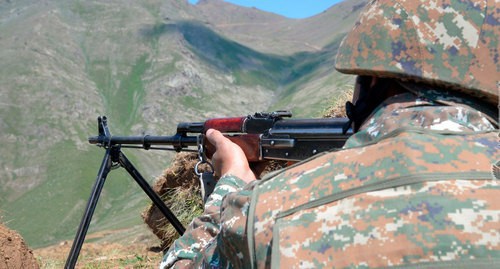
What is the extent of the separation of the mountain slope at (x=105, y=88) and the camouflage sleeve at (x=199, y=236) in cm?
7354

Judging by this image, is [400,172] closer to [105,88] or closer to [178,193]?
[178,193]

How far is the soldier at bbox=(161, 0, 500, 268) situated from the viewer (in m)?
1.72

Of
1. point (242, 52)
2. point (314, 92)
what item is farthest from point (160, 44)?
point (314, 92)

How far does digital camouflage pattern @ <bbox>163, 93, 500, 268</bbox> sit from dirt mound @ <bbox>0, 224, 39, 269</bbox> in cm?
427

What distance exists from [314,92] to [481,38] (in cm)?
11605

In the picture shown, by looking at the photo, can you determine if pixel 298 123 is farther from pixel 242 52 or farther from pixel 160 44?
pixel 242 52

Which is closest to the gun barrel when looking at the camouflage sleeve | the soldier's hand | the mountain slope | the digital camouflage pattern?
the soldier's hand

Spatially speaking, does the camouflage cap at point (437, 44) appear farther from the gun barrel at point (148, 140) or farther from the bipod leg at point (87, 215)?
the bipod leg at point (87, 215)

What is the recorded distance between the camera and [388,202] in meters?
1.78

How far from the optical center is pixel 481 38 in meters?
2.07

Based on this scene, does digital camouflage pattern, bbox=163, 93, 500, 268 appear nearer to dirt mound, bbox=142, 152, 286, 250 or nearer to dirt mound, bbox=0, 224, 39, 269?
dirt mound, bbox=0, 224, 39, 269

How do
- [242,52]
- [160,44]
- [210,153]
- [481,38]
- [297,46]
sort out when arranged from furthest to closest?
[297,46] → [242,52] → [160,44] → [210,153] → [481,38]

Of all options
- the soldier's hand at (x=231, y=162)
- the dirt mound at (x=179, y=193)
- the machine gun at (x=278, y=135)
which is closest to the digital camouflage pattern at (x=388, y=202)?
the soldier's hand at (x=231, y=162)

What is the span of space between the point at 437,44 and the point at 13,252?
502 centimetres
